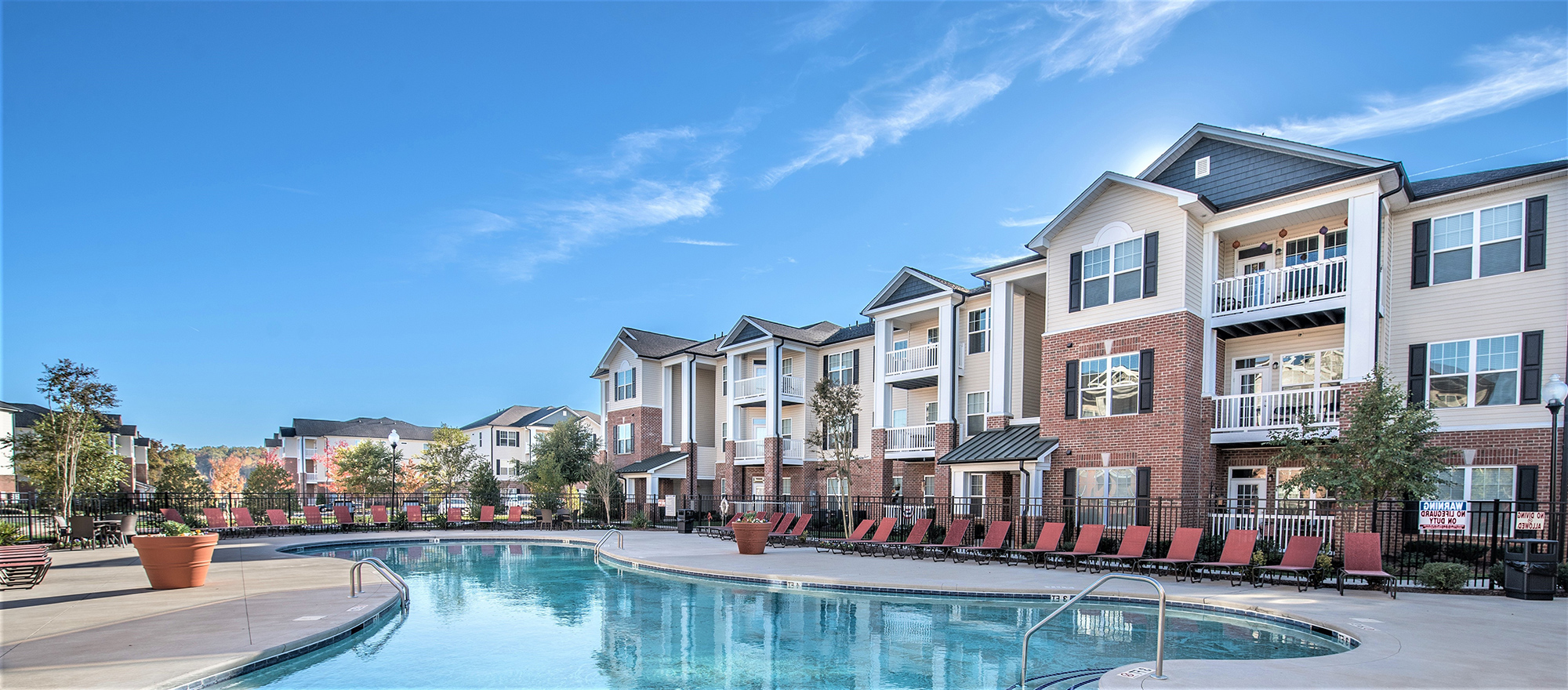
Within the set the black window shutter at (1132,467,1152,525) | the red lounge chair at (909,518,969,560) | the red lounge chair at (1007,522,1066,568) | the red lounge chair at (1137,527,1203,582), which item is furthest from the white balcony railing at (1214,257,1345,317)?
the red lounge chair at (909,518,969,560)

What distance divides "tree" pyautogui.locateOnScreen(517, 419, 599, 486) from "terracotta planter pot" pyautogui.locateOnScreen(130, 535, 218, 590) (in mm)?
22137

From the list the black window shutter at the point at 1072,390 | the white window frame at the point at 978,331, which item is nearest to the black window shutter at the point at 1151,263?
the black window shutter at the point at 1072,390

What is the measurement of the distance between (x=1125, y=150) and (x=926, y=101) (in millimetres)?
5845

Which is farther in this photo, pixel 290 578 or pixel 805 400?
pixel 805 400

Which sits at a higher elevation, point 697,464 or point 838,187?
point 838,187

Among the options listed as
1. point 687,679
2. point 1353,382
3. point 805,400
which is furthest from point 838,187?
point 687,679

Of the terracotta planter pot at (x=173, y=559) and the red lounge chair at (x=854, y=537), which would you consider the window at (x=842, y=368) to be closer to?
the red lounge chair at (x=854, y=537)

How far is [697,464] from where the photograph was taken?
36.0 meters

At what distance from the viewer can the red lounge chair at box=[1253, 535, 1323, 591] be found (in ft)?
41.3

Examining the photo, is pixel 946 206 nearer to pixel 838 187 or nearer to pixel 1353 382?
pixel 838 187

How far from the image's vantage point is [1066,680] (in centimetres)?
747

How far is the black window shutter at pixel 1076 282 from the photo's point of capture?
2062cm

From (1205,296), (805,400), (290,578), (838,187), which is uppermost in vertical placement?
(838,187)

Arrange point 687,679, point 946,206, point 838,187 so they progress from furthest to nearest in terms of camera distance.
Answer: point 838,187 → point 946,206 → point 687,679
